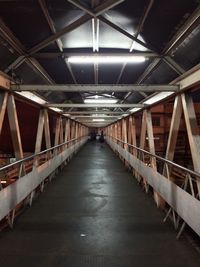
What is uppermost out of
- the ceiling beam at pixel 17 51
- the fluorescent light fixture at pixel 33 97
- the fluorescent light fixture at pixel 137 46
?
the fluorescent light fixture at pixel 137 46

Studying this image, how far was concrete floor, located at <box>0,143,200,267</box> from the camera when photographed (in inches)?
124

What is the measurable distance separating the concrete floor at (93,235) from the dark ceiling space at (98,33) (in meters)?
2.71

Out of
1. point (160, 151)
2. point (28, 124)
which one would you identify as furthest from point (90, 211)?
point (160, 151)

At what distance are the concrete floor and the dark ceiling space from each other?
2714 mm

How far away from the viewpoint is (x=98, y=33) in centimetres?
385

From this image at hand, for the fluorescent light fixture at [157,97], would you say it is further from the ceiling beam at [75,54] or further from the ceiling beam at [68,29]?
the ceiling beam at [68,29]

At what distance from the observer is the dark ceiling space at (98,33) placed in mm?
3096

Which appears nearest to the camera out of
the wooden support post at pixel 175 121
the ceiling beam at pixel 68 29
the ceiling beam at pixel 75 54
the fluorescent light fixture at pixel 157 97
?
the ceiling beam at pixel 68 29

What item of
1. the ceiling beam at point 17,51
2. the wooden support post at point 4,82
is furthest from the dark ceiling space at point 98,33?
the wooden support post at point 4,82

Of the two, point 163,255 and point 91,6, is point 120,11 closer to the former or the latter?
point 91,6

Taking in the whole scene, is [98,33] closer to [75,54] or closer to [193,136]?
[75,54]

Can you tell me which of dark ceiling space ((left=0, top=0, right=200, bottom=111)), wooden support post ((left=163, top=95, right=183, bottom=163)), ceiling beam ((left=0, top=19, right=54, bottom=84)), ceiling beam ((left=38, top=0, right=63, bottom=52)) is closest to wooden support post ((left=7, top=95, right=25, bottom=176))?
dark ceiling space ((left=0, top=0, right=200, bottom=111))

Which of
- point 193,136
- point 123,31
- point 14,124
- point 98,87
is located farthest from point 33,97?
point 193,136

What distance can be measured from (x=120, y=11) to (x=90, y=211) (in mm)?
3686
